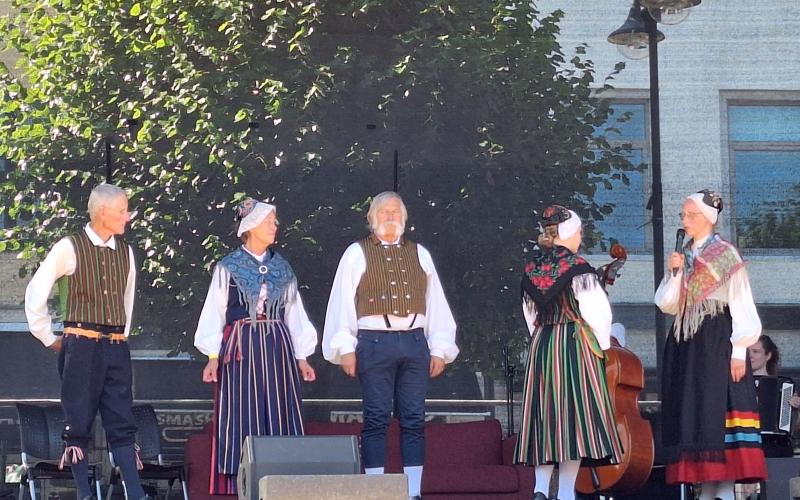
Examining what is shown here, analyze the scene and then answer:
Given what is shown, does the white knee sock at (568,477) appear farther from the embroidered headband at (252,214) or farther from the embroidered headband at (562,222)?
the embroidered headband at (252,214)

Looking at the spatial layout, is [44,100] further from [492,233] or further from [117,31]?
[492,233]

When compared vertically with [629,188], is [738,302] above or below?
below

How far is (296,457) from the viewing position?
16.0ft

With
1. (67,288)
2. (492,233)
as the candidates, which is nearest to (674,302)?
(492,233)

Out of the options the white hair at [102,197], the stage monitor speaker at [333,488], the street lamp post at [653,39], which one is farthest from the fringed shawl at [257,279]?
the street lamp post at [653,39]

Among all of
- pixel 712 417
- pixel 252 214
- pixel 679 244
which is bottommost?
pixel 712 417

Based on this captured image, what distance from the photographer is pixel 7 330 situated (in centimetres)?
720

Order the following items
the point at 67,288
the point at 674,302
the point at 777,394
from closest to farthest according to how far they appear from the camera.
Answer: the point at 67,288 < the point at 674,302 < the point at 777,394

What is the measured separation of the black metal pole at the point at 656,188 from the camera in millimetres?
7352

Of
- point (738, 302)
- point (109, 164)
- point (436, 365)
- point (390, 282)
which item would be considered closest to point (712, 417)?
point (738, 302)

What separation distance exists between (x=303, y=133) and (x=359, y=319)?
176 centimetres

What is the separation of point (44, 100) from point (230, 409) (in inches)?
96.3

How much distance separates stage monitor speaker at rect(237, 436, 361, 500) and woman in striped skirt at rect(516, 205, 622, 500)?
3.29 feet

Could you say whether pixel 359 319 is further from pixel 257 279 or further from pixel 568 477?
pixel 568 477
